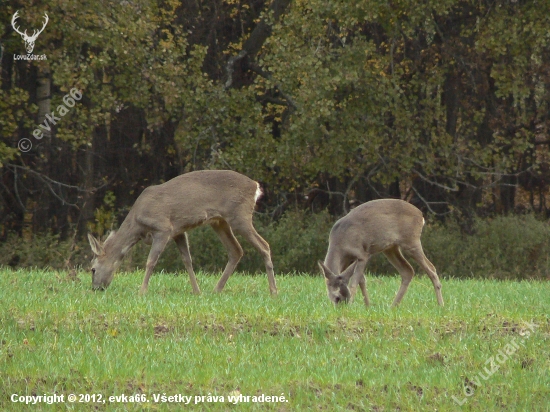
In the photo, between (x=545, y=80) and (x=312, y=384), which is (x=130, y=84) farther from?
(x=312, y=384)

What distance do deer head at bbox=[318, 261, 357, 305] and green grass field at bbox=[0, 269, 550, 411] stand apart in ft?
0.64

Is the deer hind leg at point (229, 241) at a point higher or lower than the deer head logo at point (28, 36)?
lower

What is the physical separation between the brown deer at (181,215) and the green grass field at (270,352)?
62 cm

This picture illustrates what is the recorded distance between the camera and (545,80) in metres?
22.9

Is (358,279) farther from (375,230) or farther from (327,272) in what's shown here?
(375,230)

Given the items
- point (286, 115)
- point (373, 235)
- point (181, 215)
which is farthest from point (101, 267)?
point (286, 115)

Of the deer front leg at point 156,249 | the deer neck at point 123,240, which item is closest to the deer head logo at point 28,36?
the deer neck at point 123,240

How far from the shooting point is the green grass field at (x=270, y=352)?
735cm

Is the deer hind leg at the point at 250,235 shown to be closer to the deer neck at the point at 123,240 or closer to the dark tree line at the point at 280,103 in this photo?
the deer neck at the point at 123,240

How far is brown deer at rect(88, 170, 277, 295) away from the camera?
12.0m

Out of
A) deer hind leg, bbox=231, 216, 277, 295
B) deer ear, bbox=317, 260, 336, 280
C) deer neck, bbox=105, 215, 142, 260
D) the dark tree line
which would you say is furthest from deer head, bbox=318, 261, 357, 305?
the dark tree line

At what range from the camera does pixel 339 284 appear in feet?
35.4

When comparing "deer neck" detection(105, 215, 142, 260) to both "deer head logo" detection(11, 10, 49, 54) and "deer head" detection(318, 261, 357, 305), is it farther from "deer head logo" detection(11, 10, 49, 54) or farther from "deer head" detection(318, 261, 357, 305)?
"deer head logo" detection(11, 10, 49, 54)

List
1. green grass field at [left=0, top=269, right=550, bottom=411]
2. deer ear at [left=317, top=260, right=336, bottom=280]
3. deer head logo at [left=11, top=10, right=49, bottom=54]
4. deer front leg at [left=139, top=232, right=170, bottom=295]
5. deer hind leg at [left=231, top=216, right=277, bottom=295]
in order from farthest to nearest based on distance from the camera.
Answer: deer head logo at [left=11, top=10, right=49, bottom=54]
deer hind leg at [left=231, top=216, right=277, bottom=295]
deer front leg at [left=139, top=232, right=170, bottom=295]
deer ear at [left=317, top=260, right=336, bottom=280]
green grass field at [left=0, top=269, right=550, bottom=411]
